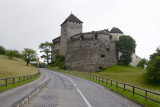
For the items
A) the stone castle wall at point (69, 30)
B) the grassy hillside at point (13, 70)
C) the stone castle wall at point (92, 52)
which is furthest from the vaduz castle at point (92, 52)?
the grassy hillside at point (13, 70)

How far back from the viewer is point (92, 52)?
57812 mm

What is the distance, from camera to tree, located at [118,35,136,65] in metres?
59.7

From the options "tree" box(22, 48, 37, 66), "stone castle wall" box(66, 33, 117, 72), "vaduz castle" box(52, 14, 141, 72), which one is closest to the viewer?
"stone castle wall" box(66, 33, 117, 72)

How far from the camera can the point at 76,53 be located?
60188mm

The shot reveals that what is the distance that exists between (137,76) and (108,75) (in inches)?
315

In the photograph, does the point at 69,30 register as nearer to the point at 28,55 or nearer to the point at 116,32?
the point at 28,55

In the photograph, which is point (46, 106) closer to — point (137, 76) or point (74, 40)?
point (137, 76)

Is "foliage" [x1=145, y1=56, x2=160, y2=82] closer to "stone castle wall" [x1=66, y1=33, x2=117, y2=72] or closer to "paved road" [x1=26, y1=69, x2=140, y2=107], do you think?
"stone castle wall" [x1=66, y1=33, x2=117, y2=72]

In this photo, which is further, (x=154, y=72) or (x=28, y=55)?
(x=28, y=55)

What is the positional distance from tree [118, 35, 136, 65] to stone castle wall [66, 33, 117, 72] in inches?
117

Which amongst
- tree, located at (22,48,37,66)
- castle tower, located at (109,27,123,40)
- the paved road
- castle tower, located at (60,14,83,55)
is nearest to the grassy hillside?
the paved road

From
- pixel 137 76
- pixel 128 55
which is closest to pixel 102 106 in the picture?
pixel 137 76

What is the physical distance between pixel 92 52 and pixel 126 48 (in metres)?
13.6

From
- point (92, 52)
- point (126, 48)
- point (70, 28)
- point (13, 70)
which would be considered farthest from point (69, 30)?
point (13, 70)
